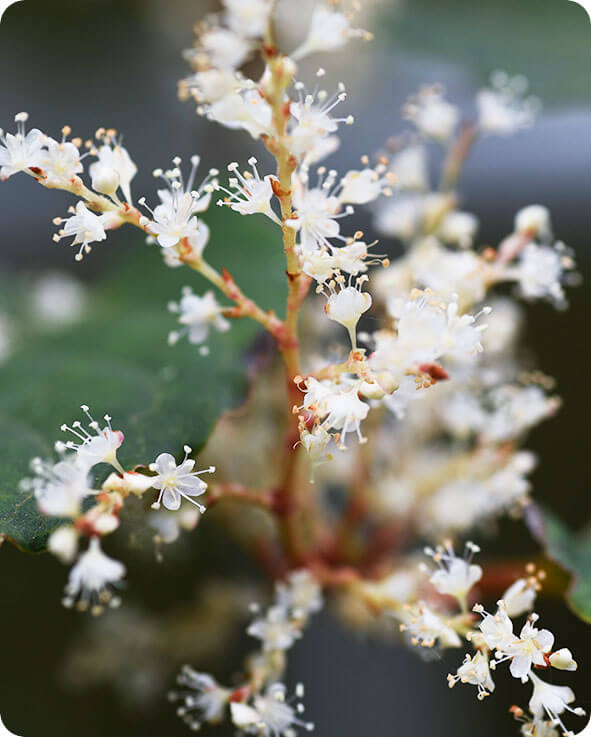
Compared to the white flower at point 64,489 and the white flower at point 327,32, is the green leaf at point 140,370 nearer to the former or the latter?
the white flower at point 64,489

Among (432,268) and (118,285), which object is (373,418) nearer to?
(432,268)

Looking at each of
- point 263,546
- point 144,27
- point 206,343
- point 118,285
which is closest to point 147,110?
point 144,27

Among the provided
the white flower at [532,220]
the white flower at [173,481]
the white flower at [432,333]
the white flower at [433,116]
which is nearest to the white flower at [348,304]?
the white flower at [432,333]

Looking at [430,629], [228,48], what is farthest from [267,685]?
[228,48]

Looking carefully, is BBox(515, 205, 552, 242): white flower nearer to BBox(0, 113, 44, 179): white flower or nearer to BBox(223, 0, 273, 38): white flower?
BBox(223, 0, 273, 38): white flower

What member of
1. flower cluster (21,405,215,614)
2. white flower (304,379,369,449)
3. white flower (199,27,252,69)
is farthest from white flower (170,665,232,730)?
white flower (199,27,252,69)

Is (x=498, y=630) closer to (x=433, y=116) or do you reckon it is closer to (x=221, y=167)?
(x=433, y=116)
